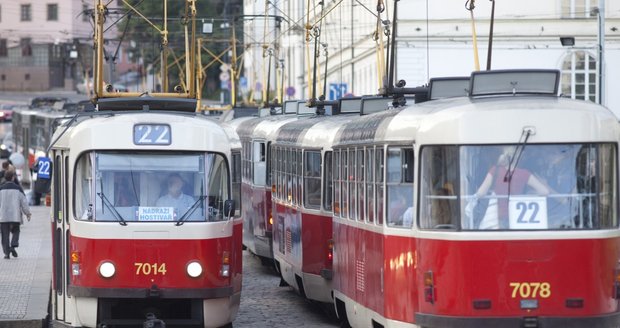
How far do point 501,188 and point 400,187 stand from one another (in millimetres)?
1380

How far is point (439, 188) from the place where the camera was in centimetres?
1330

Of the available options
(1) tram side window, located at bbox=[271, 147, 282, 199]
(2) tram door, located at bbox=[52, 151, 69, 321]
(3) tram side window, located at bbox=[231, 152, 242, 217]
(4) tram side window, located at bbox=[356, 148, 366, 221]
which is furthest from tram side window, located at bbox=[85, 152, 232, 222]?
(1) tram side window, located at bbox=[271, 147, 282, 199]

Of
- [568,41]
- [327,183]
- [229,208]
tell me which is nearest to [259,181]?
[327,183]

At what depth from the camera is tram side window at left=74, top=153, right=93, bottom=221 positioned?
1633 centimetres

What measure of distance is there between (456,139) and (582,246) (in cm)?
137

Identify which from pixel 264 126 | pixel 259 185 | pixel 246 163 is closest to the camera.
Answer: pixel 259 185

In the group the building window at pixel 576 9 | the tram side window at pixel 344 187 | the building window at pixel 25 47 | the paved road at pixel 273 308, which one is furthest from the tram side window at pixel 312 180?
the building window at pixel 25 47

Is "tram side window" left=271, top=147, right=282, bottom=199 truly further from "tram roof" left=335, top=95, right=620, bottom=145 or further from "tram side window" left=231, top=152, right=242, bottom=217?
"tram roof" left=335, top=95, right=620, bottom=145

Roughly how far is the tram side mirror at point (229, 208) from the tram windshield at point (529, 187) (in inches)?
145

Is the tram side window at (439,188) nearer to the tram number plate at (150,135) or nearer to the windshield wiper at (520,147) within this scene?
the windshield wiper at (520,147)

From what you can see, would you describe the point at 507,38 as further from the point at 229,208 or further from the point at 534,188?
the point at 534,188

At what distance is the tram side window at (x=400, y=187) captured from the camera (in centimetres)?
1389

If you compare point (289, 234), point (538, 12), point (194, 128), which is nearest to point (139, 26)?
point (538, 12)

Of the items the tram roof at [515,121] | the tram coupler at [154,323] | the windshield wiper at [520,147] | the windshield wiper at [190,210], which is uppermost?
the tram roof at [515,121]
